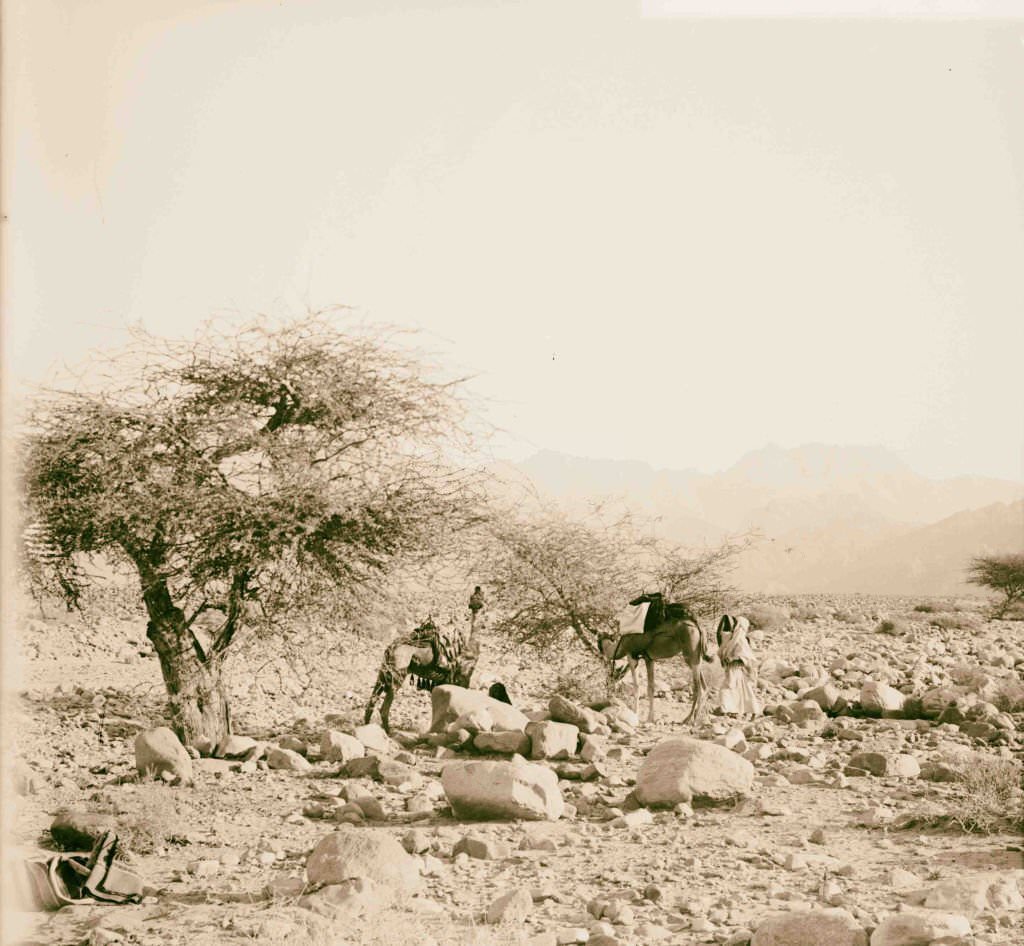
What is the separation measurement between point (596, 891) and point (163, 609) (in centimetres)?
474

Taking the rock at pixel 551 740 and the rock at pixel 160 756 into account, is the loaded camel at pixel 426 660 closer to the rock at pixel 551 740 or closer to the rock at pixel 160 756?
the rock at pixel 551 740

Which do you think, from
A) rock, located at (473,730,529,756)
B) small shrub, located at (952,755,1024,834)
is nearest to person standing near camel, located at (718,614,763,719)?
rock, located at (473,730,529,756)

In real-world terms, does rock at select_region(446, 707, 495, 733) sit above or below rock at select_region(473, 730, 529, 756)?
above

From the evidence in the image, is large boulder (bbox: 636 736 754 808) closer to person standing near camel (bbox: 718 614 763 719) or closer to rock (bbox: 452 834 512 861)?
rock (bbox: 452 834 512 861)

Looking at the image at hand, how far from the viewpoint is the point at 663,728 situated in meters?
10.6

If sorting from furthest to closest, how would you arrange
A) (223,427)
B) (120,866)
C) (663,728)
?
(663,728) < (223,427) < (120,866)

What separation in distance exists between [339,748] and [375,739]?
0.67 m

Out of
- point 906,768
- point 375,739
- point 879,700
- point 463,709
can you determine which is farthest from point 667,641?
point 375,739

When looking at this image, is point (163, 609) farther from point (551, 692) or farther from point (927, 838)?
point (927, 838)

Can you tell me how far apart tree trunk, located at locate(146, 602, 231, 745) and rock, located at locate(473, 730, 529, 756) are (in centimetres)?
209

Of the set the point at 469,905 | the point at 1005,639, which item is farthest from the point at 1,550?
the point at 1005,639

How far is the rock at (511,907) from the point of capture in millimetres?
5422

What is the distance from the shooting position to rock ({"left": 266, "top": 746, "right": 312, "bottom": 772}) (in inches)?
334

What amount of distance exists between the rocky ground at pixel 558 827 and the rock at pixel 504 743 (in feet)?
0.35
